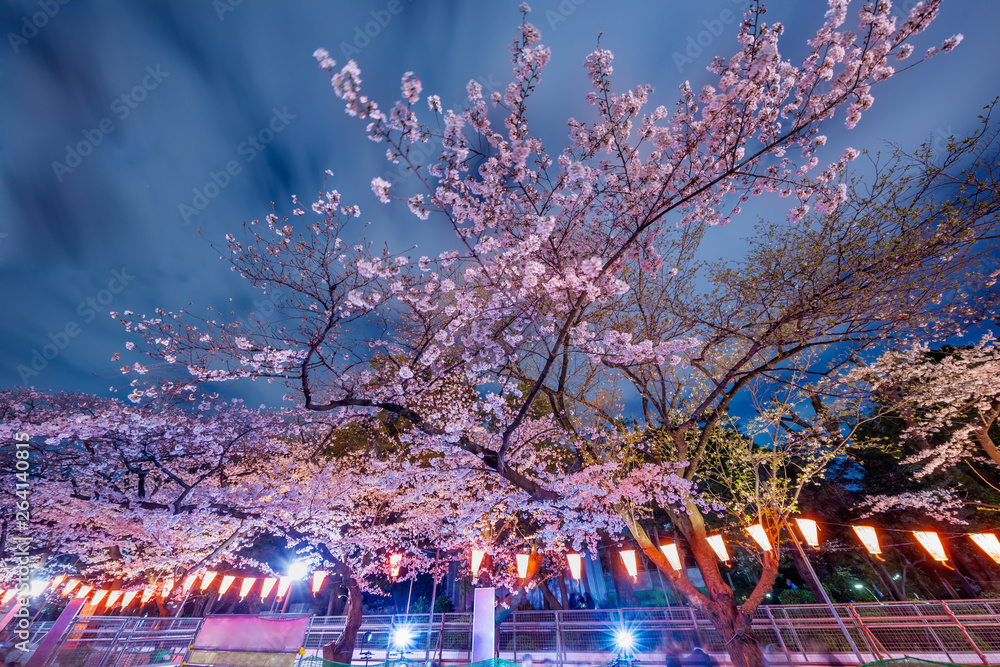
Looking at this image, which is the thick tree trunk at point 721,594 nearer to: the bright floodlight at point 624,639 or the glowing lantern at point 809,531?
the glowing lantern at point 809,531

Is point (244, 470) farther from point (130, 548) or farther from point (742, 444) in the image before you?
point (742, 444)

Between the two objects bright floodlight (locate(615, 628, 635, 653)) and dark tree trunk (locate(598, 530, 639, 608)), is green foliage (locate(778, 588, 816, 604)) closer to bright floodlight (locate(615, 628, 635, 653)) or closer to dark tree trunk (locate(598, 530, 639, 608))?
dark tree trunk (locate(598, 530, 639, 608))

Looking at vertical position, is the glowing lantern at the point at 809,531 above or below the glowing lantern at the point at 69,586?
below

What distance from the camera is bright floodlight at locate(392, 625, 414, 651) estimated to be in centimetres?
1482

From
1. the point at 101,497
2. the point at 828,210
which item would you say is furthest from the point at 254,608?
the point at 828,210

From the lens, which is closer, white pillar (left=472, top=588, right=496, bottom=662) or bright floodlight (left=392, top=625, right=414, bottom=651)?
white pillar (left=472, top=588, right=496, bottom=662)

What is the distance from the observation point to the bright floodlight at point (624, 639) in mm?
12469

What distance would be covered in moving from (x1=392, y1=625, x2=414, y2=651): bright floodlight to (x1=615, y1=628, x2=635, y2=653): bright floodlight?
807 centimetres

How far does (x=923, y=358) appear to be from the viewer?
15281mm

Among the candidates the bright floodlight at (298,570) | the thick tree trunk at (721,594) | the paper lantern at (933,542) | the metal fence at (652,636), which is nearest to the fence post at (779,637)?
the metal fence at (652,636)

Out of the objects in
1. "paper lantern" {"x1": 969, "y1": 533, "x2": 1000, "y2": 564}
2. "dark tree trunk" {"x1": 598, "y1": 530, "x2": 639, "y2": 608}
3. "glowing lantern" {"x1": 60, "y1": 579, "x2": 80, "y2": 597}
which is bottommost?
"paper lantern" {"x1": 969, "y1": 533, "x2": 1000, "y2": 564}

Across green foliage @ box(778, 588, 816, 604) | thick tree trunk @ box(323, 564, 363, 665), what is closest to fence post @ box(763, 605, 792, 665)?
green foliage @ box(778, 588, 816, 604)

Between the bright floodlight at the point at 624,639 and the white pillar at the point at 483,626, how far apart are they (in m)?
7.14

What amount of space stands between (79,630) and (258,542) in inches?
574
